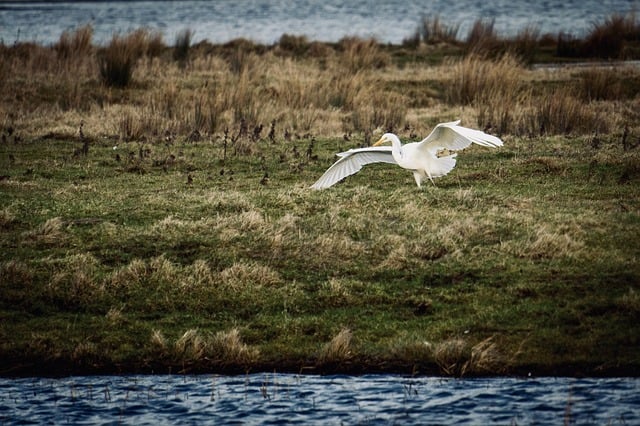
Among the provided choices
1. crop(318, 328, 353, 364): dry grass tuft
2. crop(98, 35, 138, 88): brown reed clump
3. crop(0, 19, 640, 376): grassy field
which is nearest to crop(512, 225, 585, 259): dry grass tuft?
crop(0, 19, 640, 376): grassy field

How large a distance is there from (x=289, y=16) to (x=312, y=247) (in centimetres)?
5153

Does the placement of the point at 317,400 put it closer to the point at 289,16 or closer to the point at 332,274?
the point at 332,274

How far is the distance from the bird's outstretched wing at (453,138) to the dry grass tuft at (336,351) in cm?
322

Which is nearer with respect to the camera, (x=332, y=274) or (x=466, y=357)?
(x=466, y=357)

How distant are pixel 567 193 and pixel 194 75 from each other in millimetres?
13706

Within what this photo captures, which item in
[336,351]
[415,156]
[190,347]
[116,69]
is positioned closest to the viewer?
[336,351]

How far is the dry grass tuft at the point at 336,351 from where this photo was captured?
348 inches

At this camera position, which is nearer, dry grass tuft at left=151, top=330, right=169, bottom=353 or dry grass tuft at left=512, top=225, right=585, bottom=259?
dry grass tuft at left=151, top=330, right=169, bottom=353

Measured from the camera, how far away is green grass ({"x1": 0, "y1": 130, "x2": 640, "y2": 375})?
8.95 metres

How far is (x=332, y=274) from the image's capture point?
10328mm

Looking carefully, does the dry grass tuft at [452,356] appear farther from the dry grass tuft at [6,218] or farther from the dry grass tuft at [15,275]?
the dry grass tuft at [6,218]

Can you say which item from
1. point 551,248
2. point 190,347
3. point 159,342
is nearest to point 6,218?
point 159,342

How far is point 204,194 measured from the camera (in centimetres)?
1300

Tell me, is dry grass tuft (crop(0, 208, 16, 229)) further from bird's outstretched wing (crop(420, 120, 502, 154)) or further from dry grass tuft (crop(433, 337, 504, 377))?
dry grass tuft (crop(433, 337, 504, 377))
